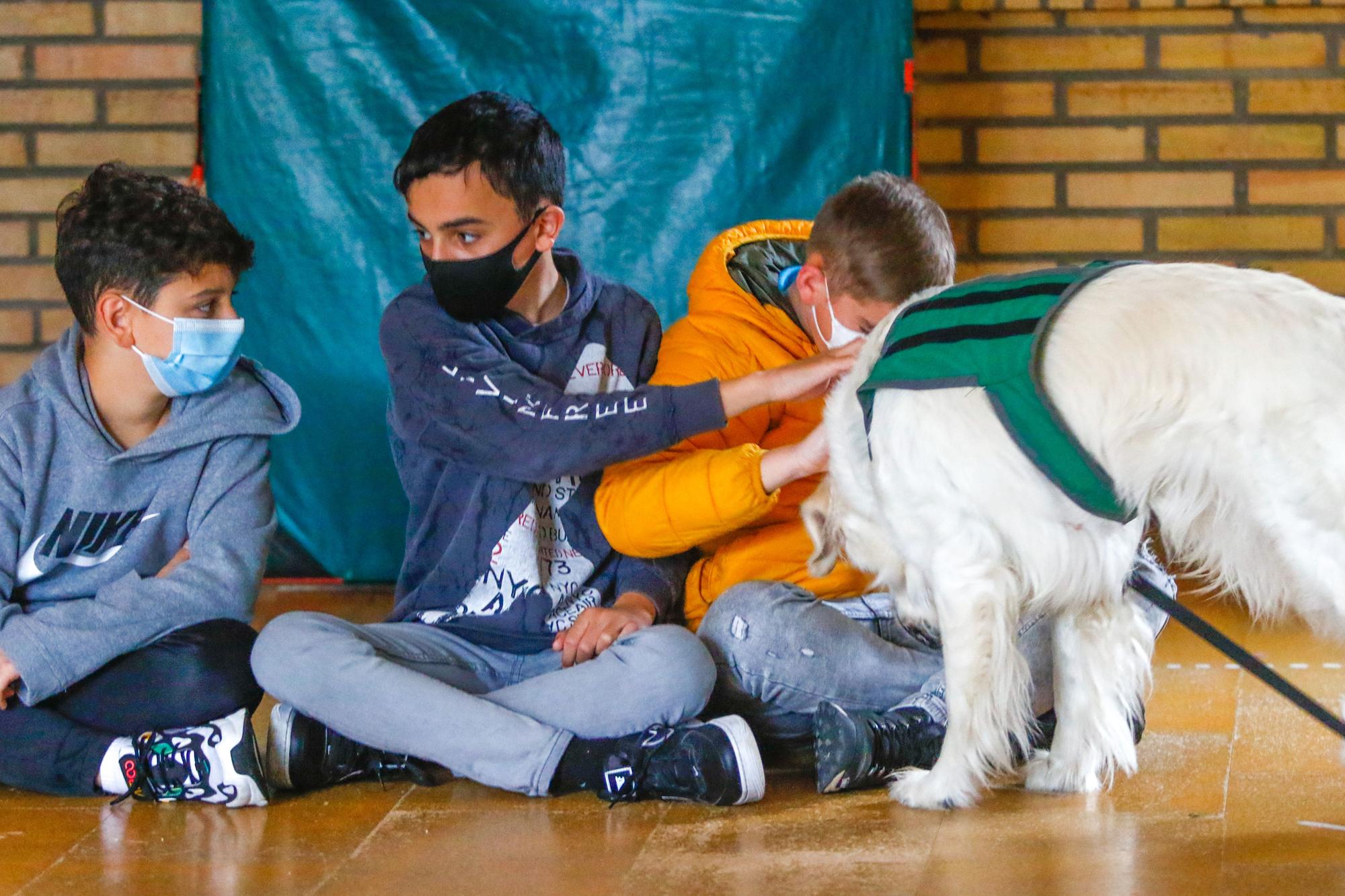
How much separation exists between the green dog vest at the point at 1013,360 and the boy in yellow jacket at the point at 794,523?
28cm

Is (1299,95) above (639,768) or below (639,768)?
above

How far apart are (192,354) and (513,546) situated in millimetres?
604

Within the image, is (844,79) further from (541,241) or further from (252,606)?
(252,606)

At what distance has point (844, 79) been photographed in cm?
383

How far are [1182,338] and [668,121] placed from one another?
227cm

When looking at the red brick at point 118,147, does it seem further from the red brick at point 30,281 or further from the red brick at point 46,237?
the red brick at point 30,281

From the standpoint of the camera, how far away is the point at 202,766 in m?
2.22

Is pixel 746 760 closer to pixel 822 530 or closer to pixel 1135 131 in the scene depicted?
pixel 822 530

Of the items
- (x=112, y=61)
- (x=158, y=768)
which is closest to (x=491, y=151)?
(x=158, y=768)

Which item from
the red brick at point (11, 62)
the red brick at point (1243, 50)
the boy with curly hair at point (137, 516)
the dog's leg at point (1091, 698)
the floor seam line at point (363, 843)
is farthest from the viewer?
the red brick at point (11, 62)

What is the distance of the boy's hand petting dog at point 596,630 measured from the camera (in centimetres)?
234

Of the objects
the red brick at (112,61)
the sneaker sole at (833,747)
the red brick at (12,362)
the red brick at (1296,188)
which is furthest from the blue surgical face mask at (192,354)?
the red brick at (1296,188)

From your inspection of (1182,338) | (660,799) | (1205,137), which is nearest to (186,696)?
(660,799)

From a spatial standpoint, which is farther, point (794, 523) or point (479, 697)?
point (794, 523)
